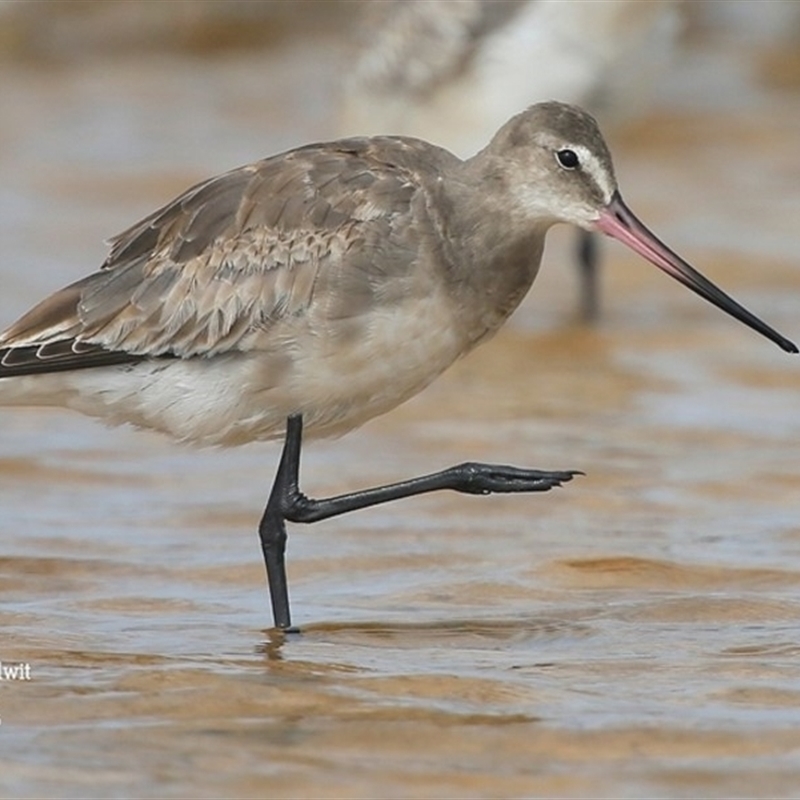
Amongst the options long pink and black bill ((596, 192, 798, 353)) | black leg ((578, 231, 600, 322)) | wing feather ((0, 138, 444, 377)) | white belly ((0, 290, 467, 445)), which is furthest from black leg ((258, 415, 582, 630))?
black leg ((578, 231, 600, 322))

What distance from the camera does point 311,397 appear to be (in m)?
6.81

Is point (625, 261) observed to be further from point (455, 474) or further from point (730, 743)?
point (730, 743)

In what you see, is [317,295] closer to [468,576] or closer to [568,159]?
[568,159]

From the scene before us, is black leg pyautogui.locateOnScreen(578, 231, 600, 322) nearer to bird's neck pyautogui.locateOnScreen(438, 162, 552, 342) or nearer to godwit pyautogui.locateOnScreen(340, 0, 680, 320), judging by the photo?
godwit pyautogui.locateOnScreen(340, 0, 680, 320)

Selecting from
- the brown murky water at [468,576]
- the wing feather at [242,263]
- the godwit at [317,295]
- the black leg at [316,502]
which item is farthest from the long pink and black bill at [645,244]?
the brown murky water at [468,576]

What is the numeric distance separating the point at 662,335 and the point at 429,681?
5.27 m

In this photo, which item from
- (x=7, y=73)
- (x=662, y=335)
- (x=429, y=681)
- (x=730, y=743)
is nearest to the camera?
(x=730, y=743)

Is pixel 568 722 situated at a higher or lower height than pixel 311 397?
lower

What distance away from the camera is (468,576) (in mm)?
7547

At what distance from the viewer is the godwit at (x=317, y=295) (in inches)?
267

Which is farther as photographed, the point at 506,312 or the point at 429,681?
the point at 506,312

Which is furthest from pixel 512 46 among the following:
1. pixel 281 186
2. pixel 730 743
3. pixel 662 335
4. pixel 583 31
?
pixel 730 743

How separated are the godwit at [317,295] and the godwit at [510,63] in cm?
446

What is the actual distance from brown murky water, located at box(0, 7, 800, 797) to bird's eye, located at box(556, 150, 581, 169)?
50.7 inches
